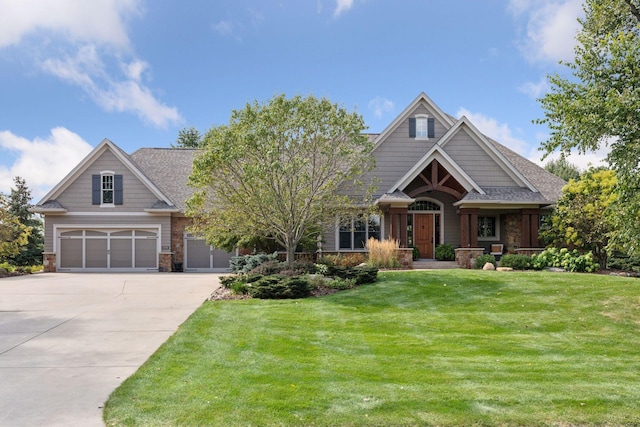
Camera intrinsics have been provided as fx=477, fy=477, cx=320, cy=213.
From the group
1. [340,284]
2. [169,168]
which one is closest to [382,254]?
[340,284]

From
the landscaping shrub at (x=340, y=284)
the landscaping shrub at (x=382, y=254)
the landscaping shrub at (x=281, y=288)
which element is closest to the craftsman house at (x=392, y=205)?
the landscaping shrub at (x=382, y=254)

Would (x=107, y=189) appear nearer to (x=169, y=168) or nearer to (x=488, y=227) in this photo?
(x=169, y=168)

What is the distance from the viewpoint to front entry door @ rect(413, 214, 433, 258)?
22.2 m

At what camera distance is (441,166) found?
20.6 meters

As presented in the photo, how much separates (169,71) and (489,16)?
1240 centimetres

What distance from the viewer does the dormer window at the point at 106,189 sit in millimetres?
23453

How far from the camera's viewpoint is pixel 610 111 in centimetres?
890

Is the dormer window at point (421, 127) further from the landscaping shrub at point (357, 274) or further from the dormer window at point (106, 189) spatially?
the dormer window at point (106, 189)

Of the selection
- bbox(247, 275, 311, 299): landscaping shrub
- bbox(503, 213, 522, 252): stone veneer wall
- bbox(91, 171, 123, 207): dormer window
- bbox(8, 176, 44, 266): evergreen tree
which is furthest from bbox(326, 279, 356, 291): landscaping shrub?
bbox(8, 176, 44, 266): evergreen tree

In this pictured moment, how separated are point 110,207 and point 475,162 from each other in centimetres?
1764

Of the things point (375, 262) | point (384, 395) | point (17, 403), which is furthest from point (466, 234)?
point (17, 403)

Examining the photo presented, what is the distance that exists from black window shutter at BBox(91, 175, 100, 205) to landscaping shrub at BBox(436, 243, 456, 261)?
16.5 meters

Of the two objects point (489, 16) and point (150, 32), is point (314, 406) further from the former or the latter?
point (150, 32)

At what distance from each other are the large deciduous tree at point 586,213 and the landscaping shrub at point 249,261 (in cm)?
1160
